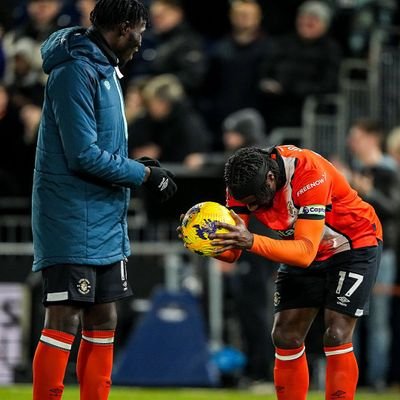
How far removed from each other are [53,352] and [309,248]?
152cm

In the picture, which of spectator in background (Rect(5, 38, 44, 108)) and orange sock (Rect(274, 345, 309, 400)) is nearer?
orange sock (Rect(274, 345, 309, 400))

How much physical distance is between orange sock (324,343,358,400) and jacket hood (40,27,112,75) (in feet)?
7.04

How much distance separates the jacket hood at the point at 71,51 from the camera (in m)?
6.77

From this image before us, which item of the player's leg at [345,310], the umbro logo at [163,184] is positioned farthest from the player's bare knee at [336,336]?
the umbro logo at [163,184]

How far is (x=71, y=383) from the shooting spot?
11.3 meters

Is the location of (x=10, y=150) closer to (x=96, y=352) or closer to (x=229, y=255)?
(x=229, y=255)

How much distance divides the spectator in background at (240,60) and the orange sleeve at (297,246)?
22.2 ft

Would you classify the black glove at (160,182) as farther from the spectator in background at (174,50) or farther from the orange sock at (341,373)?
the spectator in background at (174,50)

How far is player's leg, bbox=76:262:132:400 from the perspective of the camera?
6.94m

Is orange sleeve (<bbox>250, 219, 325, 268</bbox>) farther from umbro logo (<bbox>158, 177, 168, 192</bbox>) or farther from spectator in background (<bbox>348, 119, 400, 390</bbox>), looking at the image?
spectator in background (<bbox>348, 119, 400, 390</bbox>)

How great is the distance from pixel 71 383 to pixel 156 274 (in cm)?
144

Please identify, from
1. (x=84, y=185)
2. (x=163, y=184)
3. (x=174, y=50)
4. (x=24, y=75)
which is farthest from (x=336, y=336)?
(x=24, y=75)

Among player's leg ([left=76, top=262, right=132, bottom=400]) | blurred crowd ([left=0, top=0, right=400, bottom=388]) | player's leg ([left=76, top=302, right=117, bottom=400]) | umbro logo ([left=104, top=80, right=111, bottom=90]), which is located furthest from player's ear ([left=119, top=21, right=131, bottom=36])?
blurred crowd ([left=0, top=0, right=400, bottom=388])

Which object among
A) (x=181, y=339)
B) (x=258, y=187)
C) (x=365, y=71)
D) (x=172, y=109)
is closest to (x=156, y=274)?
(x=181, y=339)
